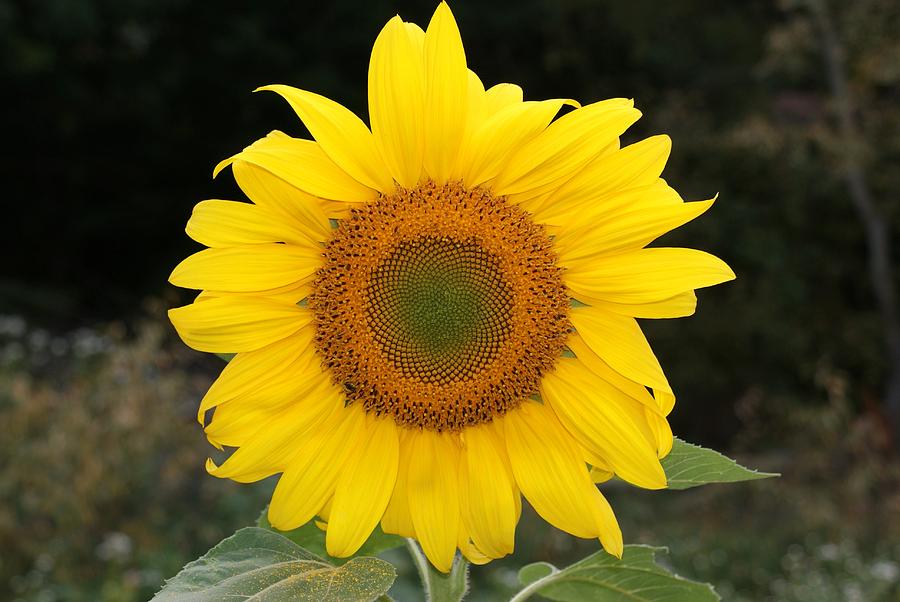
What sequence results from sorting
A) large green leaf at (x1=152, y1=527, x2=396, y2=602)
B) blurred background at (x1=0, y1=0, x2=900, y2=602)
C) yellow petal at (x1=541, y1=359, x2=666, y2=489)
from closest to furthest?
large green leaf at (x1=152, y1=527, x2=396, y2=602) < yellow petal at (x1=541, y1=359, x2=666, y2=489) < blurred background at (x1=0, y1=0, x2=900, y2=602)

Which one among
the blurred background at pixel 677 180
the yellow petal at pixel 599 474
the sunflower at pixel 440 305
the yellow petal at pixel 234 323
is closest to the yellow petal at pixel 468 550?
the sunflower at pixel 440 305

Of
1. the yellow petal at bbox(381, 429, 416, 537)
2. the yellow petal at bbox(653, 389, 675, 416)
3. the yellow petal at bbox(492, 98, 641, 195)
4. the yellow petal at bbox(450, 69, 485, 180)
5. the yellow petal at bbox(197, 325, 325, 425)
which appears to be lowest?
the yellow petal at bbox(653, 389, 675, 416)

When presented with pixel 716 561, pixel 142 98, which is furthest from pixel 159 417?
pixel 142 98

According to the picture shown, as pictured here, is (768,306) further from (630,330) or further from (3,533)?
(630,330)

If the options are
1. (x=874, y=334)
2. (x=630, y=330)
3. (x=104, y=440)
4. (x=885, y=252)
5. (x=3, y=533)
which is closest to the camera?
(x=630, y=330)

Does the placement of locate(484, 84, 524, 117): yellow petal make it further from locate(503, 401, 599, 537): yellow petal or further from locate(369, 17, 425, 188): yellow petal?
locate(503, 401, 599, 537): yellow petal

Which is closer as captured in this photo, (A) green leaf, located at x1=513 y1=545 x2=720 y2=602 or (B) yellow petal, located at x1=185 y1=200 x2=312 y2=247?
(B) yellow petal, located at x1=185 y1=200 x2=312 y2=247

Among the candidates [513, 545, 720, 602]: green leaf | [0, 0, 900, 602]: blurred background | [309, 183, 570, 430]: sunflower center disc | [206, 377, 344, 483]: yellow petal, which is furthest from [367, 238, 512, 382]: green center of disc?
[0, 0, 900, 602]: blurred background
